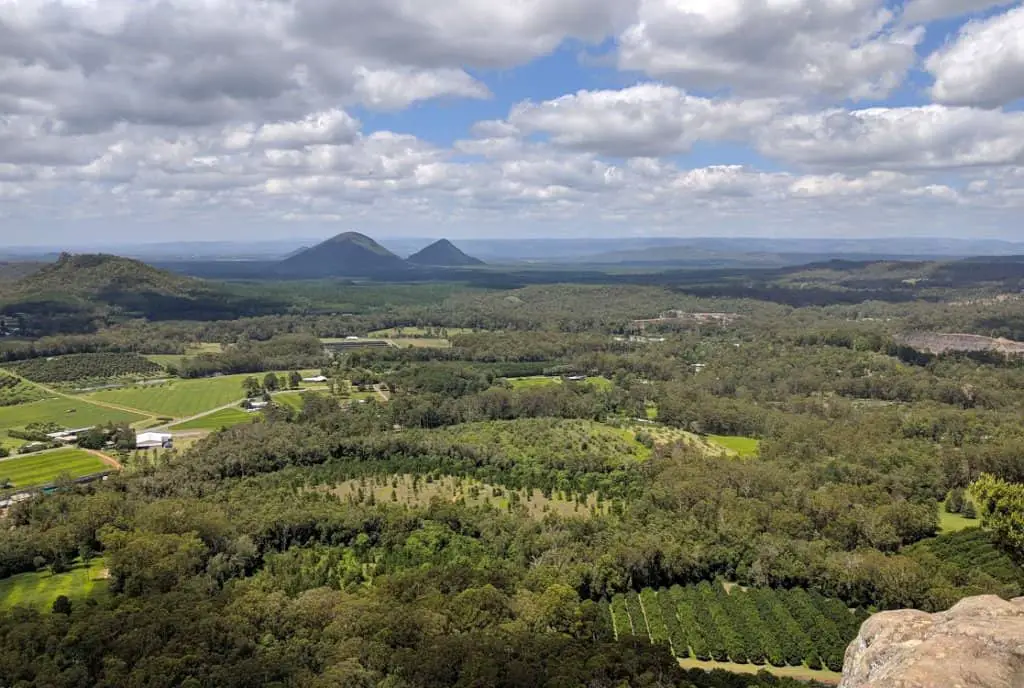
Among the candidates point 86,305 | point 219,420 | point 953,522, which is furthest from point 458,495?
point 86,305

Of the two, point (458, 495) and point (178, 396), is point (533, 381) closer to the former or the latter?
point (458, 495)

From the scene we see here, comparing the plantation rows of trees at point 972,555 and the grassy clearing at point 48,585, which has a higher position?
the plantation rows of trees at point 972,555

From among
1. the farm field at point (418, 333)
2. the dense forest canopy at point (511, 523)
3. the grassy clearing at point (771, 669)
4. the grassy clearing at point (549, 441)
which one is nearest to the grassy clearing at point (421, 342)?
the farm field at point (418, 333)

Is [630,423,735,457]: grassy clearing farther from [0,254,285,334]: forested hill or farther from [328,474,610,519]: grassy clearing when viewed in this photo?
[0,254,285,334]: forested hill

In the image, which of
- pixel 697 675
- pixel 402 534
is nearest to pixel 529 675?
pixel 697 675

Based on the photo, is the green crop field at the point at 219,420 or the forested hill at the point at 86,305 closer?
the green crop field at the point at 219,420

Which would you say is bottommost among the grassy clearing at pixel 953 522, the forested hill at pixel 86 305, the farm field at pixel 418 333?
the grassy clearing at pixel 953 522

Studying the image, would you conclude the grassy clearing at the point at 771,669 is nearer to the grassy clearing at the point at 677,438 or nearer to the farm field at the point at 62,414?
the grassy clearing at the point at 677,438
